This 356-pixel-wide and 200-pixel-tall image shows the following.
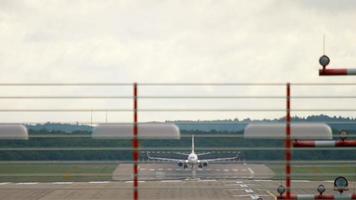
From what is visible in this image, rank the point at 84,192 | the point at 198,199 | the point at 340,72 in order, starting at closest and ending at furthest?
the point at 340,72 → the point at 198,199 → the point at 84,192

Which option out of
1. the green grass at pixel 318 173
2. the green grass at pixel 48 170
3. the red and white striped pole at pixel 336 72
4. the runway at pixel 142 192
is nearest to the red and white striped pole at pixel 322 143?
the green grass at pixel 318 173

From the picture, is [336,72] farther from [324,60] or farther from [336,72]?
[324,60]

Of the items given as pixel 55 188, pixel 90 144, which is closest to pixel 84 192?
pixel 55 188

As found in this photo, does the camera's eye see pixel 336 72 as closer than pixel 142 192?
Yes

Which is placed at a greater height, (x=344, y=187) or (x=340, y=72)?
(x=340, y=72)

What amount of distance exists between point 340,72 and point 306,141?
27.4 inches

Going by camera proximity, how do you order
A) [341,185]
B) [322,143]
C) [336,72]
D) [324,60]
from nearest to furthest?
1. [324,60]
2. [336,72]
3. [322,143]
4. [341,185]

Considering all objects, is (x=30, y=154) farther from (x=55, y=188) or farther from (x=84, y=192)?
(x=55, y=188)

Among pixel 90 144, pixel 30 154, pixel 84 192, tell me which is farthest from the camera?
pixel 84 192

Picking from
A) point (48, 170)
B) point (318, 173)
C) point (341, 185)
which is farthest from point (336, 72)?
point (48, 170)

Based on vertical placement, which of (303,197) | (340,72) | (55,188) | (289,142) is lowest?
(55,188)

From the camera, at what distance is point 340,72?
6.45m

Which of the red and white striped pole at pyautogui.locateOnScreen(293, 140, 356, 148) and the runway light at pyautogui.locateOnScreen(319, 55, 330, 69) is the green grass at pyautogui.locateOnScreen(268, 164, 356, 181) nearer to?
the red and white striped pole at pyautogui.locateOnScreen(293, 140, 356, 148)

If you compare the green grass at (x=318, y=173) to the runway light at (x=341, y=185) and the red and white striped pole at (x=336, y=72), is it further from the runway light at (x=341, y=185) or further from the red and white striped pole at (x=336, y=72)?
the red and white striped pole at (x=336, y=72)
